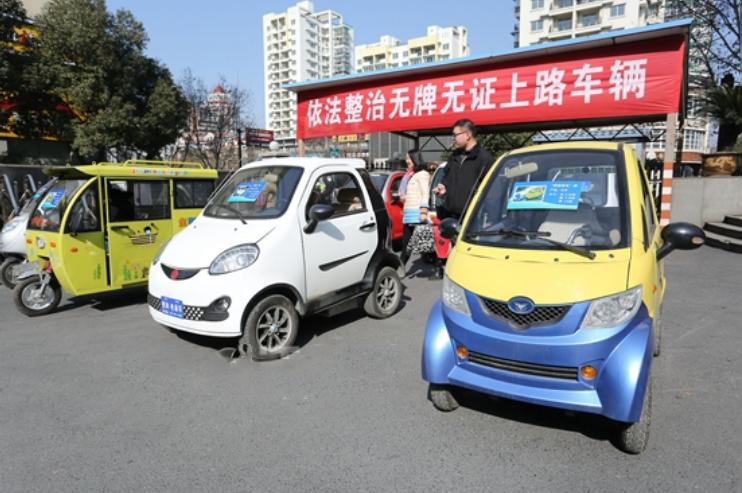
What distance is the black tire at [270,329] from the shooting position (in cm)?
419

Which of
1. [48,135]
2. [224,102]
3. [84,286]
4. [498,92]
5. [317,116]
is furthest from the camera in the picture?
[224,102]

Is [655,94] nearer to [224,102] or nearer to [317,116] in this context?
[317,116]

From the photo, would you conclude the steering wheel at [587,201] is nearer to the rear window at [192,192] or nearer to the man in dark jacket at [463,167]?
the man in dark jacket at [463,167]

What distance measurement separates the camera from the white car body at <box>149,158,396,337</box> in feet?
13.4

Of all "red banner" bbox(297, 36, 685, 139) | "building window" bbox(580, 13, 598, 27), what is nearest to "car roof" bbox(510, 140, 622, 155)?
"red banner" bbox(297, 36, 685, 139)

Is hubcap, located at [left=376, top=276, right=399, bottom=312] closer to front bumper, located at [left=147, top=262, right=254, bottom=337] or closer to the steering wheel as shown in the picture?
front bumper, located at [left=147, top=262, right=254, bottom=337]

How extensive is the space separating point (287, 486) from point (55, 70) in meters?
26.5

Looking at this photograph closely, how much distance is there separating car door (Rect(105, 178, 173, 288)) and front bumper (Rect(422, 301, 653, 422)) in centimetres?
503

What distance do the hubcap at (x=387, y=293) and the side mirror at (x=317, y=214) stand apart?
135cm

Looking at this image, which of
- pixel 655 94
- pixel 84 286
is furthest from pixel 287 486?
pixel 655 94

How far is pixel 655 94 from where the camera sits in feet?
33.5

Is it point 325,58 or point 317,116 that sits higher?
point 325,58

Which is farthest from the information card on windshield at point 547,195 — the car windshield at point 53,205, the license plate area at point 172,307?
the car windshield at point 53,205

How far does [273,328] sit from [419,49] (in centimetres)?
12426
